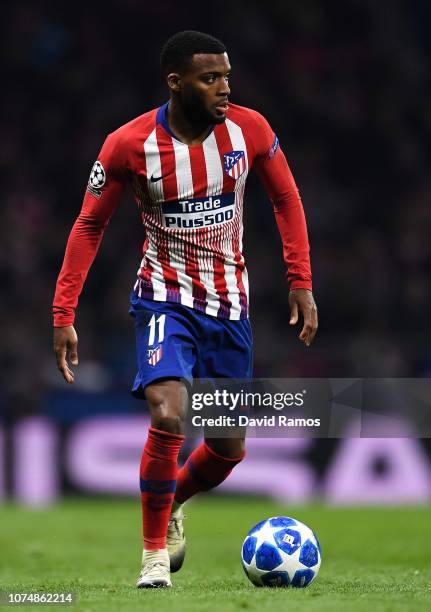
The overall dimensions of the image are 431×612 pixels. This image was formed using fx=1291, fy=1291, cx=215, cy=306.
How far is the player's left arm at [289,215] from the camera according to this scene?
5.32 m

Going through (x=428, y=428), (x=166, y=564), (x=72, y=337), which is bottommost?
(x=428, y=428)

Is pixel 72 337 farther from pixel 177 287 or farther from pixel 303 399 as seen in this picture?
pixel 303 399

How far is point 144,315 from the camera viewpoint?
516cm

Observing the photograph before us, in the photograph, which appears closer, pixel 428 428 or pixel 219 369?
pixel 219 369

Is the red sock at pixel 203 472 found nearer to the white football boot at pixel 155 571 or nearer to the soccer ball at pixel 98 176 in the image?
the white football boot at pixel 155 571

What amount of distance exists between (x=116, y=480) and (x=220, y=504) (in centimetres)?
96

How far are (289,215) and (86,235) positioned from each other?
87 centimetres

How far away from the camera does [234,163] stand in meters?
5.23

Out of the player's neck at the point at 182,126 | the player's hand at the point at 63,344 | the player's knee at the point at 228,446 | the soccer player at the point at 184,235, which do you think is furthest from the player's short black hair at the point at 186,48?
the player's knee at the point at 228,446

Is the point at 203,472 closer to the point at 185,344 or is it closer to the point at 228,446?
the point at 228,446

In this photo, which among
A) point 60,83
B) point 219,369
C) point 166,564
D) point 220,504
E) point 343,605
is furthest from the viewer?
point 60,83

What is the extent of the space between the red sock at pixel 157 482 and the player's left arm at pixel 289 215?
0.81m

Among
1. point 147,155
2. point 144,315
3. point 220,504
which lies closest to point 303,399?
point 144,315

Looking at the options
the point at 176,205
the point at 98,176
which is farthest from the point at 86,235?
the point at 176,205
